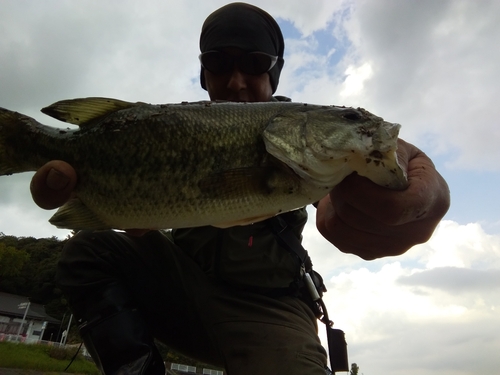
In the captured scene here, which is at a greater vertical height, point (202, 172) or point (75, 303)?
point (202, 172)

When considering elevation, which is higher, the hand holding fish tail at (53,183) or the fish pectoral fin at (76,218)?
the hand holding fish tail at (53,183)

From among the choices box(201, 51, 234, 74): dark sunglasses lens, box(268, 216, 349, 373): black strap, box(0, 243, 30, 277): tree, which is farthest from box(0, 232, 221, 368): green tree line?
box(268, 216, 349, 373): black strap

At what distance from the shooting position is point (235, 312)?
3.60 metres

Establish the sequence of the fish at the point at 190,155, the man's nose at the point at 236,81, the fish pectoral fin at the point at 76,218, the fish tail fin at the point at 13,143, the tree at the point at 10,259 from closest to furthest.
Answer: the fish at the point at 190,155, the fish pectoral fin at the point at 76,218, the fish tail fin at the point at 13,143, the man's nose at the point at 236,81, the tree at the point at 10,259

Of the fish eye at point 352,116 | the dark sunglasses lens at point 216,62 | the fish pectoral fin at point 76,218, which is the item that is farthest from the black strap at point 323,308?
the dark sunglasses lens at point 216,62

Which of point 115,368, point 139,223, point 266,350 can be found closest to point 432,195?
point 139,223

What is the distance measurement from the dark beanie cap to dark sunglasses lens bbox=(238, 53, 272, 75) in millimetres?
90

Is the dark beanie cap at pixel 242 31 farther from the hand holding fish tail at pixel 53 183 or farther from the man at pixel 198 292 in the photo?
the hand holding fish tail at pixel 53 183

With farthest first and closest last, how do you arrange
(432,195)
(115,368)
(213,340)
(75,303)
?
(213,340) < (75,303) < (115,368) < (432,195)

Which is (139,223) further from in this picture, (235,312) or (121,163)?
(235,312)

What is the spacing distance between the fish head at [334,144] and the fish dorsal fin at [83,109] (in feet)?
3.86

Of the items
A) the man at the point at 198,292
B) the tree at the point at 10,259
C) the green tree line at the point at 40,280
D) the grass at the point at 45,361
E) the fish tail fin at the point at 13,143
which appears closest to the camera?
the fish tail fin at the point at 13,143

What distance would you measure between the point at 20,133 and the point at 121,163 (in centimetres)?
86

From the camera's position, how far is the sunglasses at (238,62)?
4488mm
